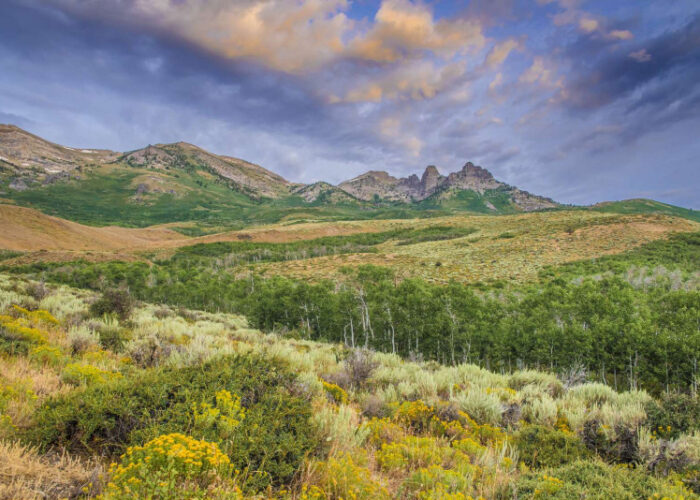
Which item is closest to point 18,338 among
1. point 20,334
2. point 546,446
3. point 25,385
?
point 20,334

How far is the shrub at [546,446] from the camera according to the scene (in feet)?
15.2

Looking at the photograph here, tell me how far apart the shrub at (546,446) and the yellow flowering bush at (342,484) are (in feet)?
8.82

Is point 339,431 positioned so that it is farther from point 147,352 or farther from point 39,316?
point 39,316

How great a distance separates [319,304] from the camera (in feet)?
133

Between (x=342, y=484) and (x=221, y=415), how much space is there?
5.30 ft

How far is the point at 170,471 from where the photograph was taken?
2631 mm

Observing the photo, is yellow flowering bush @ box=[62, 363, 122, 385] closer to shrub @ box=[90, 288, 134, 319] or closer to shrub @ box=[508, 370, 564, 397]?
shrub @ box=[90, 288, 134, 319]

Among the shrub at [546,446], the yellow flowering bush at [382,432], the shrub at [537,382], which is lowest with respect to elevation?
the shrub at [537,382]

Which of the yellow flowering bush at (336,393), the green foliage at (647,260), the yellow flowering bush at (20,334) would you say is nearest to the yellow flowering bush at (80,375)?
the yellow flowering bush at (20,334)

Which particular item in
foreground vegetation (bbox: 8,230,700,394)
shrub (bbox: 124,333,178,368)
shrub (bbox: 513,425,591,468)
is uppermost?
shrub (bbox: 124,333,178,368)

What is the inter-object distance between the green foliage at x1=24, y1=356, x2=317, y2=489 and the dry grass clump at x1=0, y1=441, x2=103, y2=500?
335mm

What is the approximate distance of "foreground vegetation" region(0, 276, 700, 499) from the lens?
296 centimetres

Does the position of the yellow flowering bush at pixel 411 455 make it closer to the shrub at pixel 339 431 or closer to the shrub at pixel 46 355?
the shrub at pixel 339 431

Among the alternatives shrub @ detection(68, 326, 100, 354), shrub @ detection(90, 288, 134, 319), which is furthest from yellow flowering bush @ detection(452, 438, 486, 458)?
shrub @ detection(90, 288, 134, 319)
